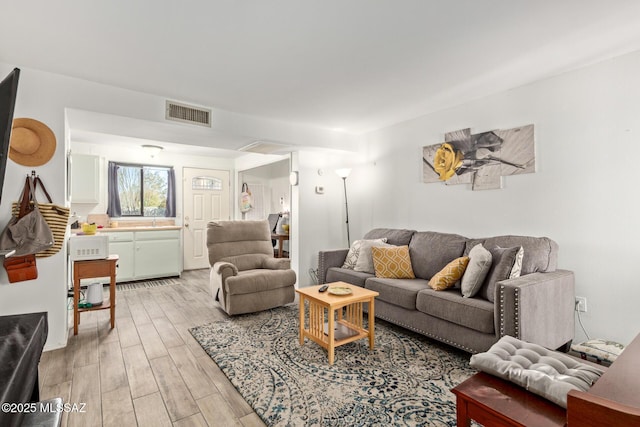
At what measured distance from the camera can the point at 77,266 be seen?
2.93m

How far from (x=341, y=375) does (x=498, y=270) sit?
Result: 57.0 inches

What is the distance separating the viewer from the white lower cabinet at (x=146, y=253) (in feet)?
16.1

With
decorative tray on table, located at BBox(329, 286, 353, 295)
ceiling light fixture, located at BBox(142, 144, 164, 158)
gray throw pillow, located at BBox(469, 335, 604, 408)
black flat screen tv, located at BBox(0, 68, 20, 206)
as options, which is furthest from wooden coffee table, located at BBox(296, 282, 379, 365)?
ceiling light fixture, located at BBox(142, 144, 164, 158)

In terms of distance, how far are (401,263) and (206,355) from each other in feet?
6.59

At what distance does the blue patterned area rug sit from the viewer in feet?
5.90

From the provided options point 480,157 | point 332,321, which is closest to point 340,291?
point 332,321

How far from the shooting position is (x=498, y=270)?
2.47 meters

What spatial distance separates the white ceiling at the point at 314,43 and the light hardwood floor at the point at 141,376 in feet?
7.58

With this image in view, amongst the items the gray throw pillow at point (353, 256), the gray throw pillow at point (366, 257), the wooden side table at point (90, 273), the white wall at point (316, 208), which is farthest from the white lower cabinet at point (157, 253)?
the gray throw pillow at point (366, 257)

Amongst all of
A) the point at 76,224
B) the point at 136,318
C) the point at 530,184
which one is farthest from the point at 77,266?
the point at 530,184

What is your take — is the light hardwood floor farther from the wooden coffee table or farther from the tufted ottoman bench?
the tufted ottoman bench

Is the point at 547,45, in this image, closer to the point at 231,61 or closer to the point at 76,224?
the point at 231,61

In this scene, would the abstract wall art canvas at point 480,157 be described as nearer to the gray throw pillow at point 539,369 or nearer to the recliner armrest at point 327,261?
the recliner armrest at point 327,261

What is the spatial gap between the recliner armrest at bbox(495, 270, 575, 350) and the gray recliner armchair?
2.27 metres
